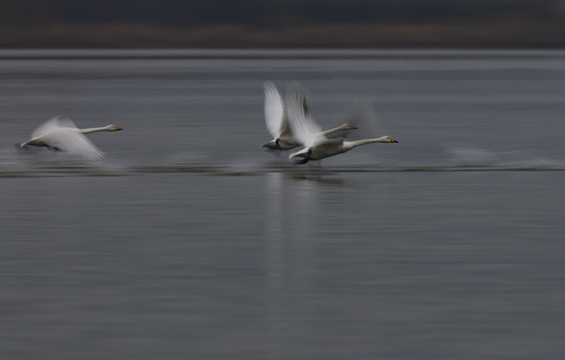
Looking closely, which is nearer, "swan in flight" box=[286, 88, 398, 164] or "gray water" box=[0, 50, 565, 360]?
"gray water" box=[0, 50, 565, 360]

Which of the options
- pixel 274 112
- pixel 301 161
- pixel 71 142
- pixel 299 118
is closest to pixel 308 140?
pixel 301 161

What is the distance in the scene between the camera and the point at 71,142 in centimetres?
2142

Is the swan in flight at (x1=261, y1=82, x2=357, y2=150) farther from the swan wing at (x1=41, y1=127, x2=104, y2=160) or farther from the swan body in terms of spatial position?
the swan wing at (x1=41, y1=127, x2=104, y2=160)

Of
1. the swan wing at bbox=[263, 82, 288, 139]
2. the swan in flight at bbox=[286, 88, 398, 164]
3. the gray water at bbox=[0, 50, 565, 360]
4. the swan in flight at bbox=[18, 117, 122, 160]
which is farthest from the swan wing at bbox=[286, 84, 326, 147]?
the swan in flight at bbox=[18, 117, 122, 160]

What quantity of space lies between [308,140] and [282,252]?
6.76 metres

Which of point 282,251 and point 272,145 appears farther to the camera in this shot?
point 272,145

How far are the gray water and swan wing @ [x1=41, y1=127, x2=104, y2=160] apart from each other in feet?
0.95

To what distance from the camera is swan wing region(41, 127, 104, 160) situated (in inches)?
838

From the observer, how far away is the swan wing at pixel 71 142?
838 inches

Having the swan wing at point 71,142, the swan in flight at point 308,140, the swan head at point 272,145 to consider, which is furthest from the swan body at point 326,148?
the swan wing at point 71,142

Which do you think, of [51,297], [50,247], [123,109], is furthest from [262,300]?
[123,109]

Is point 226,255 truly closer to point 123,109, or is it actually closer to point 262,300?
point 262,300

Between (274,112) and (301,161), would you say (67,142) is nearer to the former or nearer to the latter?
(274,112)

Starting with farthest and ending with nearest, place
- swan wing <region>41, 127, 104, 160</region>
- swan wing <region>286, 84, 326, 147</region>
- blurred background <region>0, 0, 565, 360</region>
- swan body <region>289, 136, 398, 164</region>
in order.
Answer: swan wing <region>41, 127, 104, 160</region> → swan wing <region>286, 84, 326, 147</region> → swan body <region>289, 136, 398, 164</region> → blurred background <region>0, 0, 565, 360</region>
